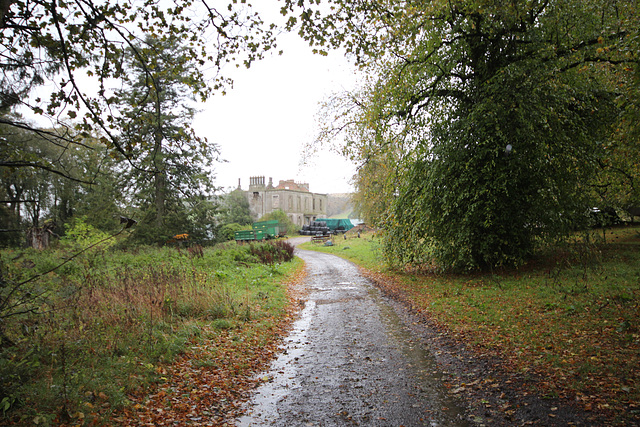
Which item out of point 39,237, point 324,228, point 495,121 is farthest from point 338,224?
point 495,121

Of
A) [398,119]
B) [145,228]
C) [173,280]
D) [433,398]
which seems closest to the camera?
[433,398]

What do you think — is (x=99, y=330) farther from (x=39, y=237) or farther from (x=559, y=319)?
(x=39, y=237)

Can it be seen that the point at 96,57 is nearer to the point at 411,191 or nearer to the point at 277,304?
the point at 277,304

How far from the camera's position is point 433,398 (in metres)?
4.56

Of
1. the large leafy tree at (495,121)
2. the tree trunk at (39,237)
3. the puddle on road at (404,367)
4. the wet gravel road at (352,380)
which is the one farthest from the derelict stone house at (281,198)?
the puddle on road at (404,367)

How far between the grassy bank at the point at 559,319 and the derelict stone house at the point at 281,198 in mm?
47783

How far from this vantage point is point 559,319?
6.80 metres

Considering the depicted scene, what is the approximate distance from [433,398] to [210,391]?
9.54ft

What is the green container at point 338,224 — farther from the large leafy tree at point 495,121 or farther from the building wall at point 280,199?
the large leafy tree at point 495,121

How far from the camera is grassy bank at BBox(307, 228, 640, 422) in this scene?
14.5 feet

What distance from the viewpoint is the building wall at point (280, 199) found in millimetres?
59625

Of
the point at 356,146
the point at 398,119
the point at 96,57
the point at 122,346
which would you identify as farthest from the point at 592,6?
the point at 122,346

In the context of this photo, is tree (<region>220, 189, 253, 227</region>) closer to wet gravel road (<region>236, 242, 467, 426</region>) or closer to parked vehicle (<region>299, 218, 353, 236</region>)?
parked vehicle (<region>299, 218, 353, 236</region>)

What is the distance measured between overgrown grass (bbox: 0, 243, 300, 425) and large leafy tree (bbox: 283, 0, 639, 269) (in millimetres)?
6064
